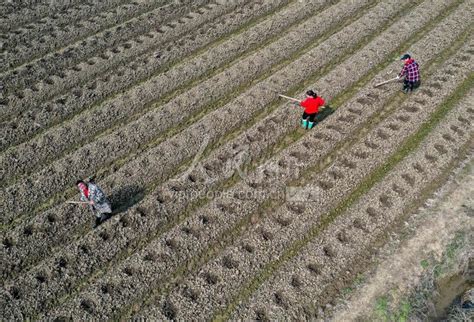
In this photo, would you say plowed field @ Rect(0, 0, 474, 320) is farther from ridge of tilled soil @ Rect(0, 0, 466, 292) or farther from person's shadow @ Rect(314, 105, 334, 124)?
person's shadow @ Rect(314, 105, 334, 124)

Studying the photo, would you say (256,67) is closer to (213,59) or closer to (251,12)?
(213,59)

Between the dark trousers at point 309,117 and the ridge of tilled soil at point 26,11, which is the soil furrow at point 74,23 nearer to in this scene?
the ridge of tilled soil at point 26,11

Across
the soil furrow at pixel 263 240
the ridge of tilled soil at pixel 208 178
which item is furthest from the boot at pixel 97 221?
the soil furrow at pixel 263 240

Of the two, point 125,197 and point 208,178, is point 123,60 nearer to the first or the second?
point 125,197

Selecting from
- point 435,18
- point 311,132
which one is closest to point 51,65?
point 311,132

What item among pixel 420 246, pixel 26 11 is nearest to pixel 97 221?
pixel 420 246

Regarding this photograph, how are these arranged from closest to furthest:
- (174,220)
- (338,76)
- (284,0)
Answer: (174,220) → (338,76) → (284,0)
